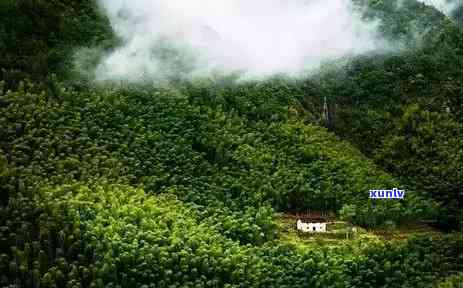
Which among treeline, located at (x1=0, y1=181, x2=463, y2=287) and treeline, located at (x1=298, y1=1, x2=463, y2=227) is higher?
treeline, located at (x1=298, y1=1, x2=463, y2=227)

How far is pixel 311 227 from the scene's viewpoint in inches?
1647

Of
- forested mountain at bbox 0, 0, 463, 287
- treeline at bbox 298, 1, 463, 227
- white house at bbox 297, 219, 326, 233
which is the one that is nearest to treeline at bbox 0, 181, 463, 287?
forested mountain at bbox 0, 0, 463, 287

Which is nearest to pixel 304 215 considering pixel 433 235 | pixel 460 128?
pixel 433 235

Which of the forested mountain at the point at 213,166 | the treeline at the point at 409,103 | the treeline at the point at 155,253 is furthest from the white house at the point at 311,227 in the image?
the treeline at the point at 409,103

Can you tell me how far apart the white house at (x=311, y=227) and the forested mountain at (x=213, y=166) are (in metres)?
1.75

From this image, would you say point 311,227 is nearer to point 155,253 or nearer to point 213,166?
point 213,166

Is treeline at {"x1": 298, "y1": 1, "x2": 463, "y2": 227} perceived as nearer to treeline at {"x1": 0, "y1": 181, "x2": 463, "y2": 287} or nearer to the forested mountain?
the forested mountain

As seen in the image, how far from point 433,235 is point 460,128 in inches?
384

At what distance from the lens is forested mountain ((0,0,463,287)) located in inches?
1294

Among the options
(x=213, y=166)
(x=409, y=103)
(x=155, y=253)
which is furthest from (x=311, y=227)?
(x=409, y=103)

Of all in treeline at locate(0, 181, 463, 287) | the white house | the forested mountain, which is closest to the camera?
treeline at locate(0, 181, 463, 287)

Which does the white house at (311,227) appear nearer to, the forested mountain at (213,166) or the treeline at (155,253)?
the forested mountain at (213,166)

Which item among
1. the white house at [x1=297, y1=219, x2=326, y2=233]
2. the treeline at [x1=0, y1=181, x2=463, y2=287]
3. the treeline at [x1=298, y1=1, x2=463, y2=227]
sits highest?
the treeline at [x1=298, y1=1, x2=463, y2=227]

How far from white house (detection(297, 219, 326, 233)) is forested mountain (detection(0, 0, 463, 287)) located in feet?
5.75
